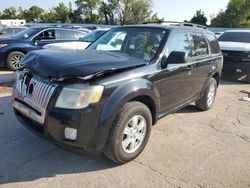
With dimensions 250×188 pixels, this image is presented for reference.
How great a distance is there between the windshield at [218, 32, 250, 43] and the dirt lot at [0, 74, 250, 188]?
6579mm

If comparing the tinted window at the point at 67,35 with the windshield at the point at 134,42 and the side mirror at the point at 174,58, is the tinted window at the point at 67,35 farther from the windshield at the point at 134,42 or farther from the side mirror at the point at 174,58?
the side mirror at the point at 174,58

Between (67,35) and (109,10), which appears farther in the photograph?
(109,10)

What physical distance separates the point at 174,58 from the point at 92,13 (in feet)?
195

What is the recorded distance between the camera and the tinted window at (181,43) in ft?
13.6

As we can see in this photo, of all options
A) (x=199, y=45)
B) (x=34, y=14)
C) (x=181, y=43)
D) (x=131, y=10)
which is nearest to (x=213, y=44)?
(x=199, y=45)

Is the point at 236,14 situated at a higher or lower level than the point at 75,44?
Result: higher

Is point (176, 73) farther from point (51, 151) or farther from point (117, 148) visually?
point (51, 151)

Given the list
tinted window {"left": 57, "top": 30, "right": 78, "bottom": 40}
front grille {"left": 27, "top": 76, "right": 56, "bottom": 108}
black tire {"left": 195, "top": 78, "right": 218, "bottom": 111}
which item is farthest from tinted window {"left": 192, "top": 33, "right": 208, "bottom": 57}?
tinted window {"left": 57, "top": 30, "right": 78, "bottom": 40}

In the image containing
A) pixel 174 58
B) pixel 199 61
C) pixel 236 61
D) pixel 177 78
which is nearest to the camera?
pixel 174 58

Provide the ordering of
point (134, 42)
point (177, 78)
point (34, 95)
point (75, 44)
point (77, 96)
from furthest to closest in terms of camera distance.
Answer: point (75, 44), point (134, 42), point (177, 78), point (34, 95), point (77, 96)

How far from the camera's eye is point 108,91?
305cm

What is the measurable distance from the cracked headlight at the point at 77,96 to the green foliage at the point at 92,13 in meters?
54.6

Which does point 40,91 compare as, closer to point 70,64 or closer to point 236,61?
point 70,64

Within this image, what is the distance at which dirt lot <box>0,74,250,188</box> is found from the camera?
10.4 feet
